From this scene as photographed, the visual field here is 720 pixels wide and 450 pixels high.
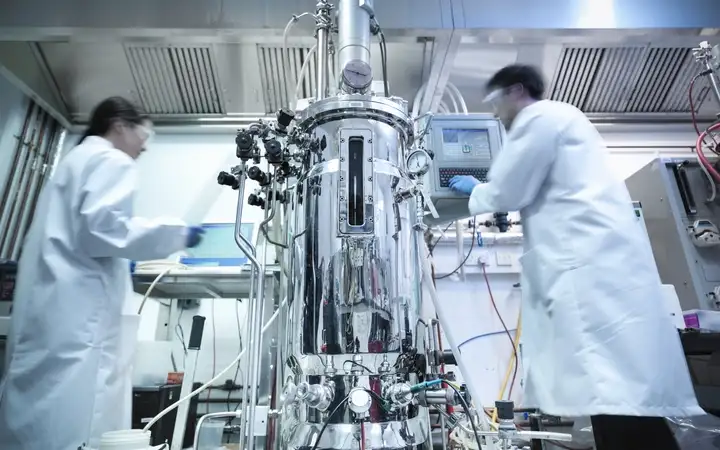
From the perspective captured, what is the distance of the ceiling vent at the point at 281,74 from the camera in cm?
223

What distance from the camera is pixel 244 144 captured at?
124cm

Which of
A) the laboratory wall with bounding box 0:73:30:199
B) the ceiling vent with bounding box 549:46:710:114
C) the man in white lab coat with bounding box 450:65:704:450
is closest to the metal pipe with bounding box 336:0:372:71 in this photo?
the man in white lab coat with bounding box 450:65:704:450

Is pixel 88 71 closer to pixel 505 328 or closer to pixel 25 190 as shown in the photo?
Answer: pixel 25 190

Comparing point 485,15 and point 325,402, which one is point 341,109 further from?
point 485,15

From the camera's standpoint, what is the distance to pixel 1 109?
218 centimetres

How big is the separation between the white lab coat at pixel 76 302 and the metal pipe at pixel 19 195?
4.22ft

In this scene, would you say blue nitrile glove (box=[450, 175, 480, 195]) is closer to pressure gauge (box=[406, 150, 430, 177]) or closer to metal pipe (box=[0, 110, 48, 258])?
pressure gauge (box=[406, 150, 430, 177])

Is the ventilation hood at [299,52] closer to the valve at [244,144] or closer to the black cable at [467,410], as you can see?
the valve at [244,144]

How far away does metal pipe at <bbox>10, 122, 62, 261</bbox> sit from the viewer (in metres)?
2.17

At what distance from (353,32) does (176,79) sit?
1.37 m

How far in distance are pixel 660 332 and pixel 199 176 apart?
8.16ft

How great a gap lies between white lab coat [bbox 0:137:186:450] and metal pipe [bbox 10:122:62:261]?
1.31 metres

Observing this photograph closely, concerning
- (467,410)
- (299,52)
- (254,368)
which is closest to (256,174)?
(254,368)

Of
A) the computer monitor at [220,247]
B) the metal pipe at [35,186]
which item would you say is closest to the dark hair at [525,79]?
the computer monitor at [220,247]
